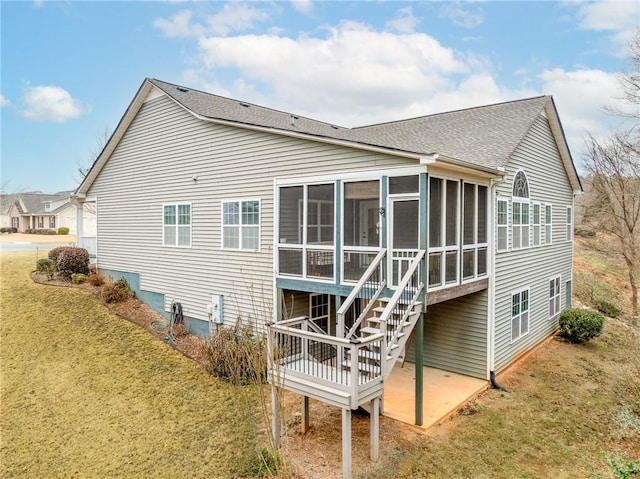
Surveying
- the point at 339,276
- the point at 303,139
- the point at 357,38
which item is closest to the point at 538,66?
the point at 357,38

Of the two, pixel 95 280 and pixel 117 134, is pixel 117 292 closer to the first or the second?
pixel 95 280

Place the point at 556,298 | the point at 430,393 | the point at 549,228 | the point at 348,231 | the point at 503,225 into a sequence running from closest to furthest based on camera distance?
the point at 430,393 → the point at 348,231 → the point at 503,225 → the point at 549,228 → the point at 556,298

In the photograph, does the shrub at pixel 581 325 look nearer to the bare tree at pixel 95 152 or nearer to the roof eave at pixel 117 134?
the roof eave at pixel 117 134

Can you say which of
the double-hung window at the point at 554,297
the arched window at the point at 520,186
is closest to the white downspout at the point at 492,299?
the arched window at the point at 520,186

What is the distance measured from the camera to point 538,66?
71.9 feet

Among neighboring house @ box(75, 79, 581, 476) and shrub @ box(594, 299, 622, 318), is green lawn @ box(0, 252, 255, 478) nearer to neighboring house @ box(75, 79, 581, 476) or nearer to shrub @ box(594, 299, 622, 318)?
neighboring house @ box(75, 79, 581, 476)

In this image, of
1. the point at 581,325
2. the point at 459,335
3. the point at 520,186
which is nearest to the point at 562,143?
the point at 520,186

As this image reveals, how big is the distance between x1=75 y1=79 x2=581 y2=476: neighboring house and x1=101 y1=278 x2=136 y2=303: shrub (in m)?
0.55

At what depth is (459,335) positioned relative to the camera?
33.7 feet

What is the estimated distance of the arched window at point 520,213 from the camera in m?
11.1

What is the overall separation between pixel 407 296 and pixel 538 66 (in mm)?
20154

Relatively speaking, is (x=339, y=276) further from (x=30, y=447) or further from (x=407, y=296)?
(x=30, y=447)

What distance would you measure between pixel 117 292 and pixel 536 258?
14.5 meters

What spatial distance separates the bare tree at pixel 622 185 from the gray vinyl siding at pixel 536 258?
245 inches
